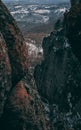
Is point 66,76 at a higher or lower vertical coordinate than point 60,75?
lower

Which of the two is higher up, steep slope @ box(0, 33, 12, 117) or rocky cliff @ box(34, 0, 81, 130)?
rocky cliff @ box(34, 0, 81, 130)

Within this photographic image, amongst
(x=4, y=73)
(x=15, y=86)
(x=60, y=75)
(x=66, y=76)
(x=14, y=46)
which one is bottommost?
(x=15, y=86)

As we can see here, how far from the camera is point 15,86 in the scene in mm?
29391

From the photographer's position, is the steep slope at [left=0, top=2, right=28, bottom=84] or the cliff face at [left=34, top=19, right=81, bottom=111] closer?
the steep slope at [left=0, top=2, right=28, bottom=84]

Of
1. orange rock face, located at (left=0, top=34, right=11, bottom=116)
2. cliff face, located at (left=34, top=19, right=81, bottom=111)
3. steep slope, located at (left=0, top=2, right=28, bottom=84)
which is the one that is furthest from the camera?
cliff face, located at (left=34, top=19, right=81, bottom=111)

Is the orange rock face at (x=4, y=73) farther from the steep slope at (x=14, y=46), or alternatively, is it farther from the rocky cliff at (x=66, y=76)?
the rocky cliff at (x=66, y=76)

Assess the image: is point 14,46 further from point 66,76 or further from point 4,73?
point 66,76

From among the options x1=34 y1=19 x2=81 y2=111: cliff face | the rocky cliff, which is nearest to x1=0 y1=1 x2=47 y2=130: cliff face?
the rocky cliff

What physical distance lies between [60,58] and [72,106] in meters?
6.11

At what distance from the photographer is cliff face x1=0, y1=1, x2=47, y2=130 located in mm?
28266

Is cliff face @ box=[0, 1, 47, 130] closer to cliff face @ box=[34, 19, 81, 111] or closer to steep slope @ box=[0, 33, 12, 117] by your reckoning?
steep slope @ box=[0, 33, 12, 117]

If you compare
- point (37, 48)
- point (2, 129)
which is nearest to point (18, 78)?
point (2, 129)

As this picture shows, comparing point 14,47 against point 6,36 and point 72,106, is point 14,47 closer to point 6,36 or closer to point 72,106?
point 6,36

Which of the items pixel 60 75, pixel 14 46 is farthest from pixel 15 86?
pixel 60 75
